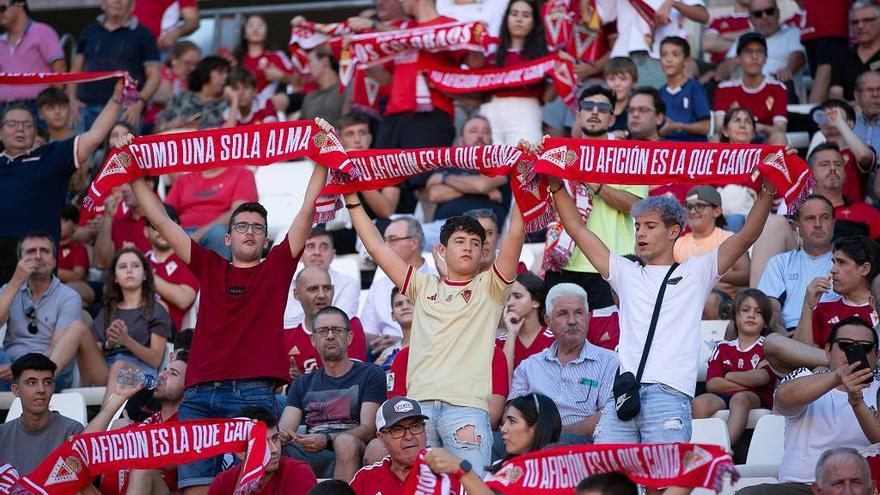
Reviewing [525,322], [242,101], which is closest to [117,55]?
[242,101]

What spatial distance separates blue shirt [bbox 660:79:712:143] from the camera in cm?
1229

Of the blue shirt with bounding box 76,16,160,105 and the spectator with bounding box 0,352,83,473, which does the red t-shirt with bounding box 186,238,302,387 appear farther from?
the blue shirt with bounding box 76,16,160,105

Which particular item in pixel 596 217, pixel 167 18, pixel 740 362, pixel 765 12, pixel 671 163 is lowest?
pixel 740 362

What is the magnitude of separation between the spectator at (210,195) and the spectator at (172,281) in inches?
23.1

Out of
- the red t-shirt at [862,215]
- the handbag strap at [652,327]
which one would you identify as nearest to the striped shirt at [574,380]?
the handbag strap at [652,327]

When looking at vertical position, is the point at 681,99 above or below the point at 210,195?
above

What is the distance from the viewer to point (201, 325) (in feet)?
25.9

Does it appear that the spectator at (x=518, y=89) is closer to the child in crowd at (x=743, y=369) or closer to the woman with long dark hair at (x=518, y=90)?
the woman with long dark hair at (x=518, y=90)

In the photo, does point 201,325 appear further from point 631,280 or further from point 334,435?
point 631,280

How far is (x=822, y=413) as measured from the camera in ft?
26.1

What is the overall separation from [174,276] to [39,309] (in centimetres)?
126

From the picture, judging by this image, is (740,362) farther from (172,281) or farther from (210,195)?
(210,195)

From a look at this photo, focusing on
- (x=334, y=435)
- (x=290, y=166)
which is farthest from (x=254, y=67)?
(x=334, y=435)

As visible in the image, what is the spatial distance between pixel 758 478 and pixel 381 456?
85.2 inches
